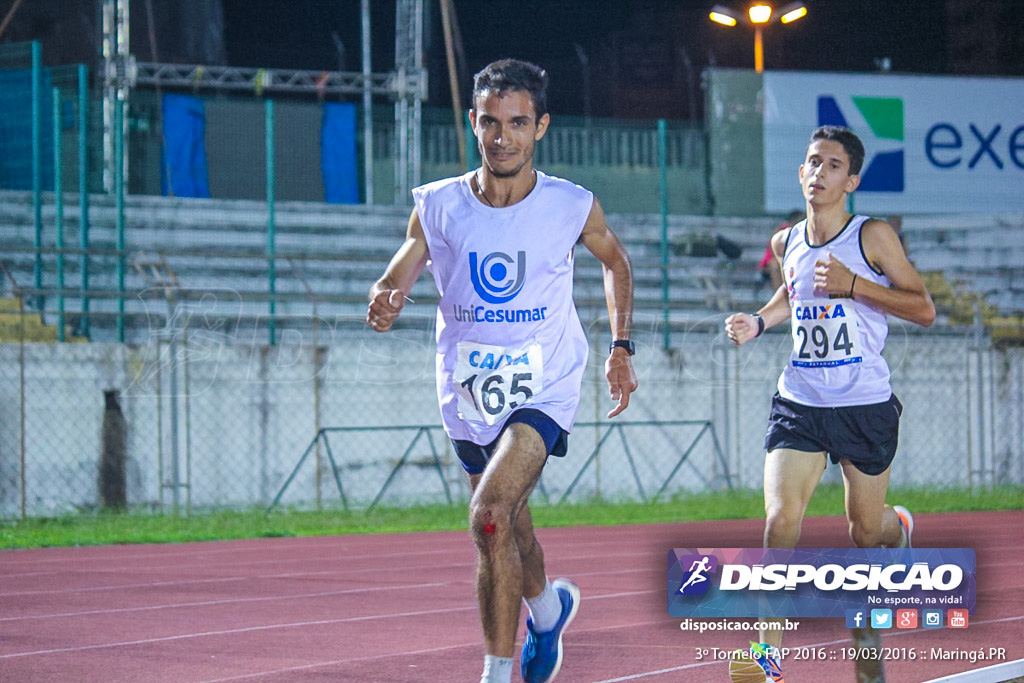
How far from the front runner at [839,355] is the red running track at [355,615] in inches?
26.6

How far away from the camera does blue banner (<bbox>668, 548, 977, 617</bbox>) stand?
452cm

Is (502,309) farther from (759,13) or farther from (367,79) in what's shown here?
(367,79)

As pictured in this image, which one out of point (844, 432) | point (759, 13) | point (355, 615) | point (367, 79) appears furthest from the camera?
point (367, 79)

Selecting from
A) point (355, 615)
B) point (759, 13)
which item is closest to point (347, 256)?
point (759, 13)

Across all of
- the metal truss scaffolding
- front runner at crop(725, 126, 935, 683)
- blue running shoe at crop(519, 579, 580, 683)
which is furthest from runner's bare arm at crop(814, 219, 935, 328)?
the metal truss scaffolding

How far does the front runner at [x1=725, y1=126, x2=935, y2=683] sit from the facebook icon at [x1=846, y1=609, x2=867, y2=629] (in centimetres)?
36

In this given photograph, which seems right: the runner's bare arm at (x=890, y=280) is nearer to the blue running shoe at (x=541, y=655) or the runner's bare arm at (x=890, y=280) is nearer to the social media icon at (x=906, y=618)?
the social media icon at (x=906, y=618)

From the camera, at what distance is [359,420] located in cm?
1530

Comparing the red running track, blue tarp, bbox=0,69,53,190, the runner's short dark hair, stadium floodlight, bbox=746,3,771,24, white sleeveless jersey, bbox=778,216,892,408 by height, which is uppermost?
stadium floodlight, bbox=746,3,771,24

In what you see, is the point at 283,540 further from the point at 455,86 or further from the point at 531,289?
the point at 455,86

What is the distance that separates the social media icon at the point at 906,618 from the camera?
15.1 feet

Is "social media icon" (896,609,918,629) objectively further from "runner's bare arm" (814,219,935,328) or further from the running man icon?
"runner's bare arm" (814,219,935,328)

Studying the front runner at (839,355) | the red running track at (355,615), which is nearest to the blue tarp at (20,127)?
the red running track at (355,615)

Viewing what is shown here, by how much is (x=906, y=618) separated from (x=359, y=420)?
11.1m
